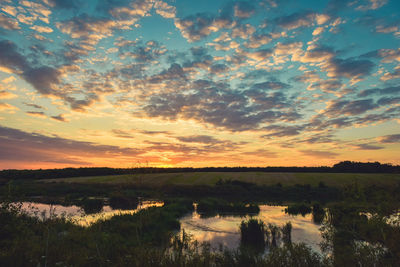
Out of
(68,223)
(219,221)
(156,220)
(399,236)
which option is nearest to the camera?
(399,236)

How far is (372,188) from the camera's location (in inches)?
381

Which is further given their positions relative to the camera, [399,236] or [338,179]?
[338,179]

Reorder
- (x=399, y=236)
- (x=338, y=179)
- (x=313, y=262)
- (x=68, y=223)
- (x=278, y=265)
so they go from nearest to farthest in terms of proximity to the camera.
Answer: (x=278, y=265) → (x=313, y=262) → (x=399, y=236) → (x=68, y=223) → (x=338, y=179)

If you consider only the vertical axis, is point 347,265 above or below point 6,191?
below

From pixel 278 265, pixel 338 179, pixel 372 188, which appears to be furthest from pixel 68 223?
pixel 338 179

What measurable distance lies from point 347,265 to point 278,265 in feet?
7.84

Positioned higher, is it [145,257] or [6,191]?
[6,191]

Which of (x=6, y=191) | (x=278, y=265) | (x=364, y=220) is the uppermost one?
(x=6, y=191)

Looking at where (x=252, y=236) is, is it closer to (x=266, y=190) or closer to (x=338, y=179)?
(x=266, y=190)

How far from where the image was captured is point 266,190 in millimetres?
62750

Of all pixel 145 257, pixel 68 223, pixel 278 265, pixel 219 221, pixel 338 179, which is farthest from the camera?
pixel 338 179

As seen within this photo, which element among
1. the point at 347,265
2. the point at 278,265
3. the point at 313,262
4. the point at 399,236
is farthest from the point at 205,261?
the point at 399,236

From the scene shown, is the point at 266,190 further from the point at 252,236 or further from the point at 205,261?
the point at 205,261

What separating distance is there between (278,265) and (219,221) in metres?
18.8
